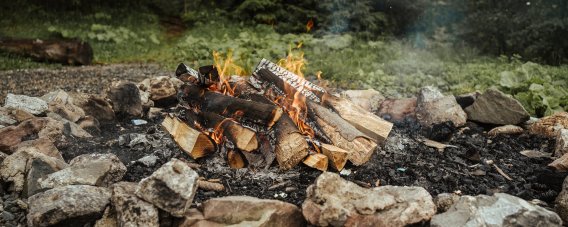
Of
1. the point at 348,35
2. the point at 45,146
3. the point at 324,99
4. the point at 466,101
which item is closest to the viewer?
the point at 45,146

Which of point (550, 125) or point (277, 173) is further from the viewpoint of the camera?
point (550, 125)

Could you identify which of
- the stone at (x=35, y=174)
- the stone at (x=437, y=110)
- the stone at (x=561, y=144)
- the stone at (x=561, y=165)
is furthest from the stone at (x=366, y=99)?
the stone at (x=35, y=174)

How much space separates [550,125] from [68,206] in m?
5.10

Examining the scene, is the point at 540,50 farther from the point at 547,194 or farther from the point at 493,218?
the point at 493,218

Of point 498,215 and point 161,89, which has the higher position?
point 498,215

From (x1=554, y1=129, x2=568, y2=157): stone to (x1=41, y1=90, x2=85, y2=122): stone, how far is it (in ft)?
16.8

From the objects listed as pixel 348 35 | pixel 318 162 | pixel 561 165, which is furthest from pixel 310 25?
pixel 561 165

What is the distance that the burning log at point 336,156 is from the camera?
408 centimetres

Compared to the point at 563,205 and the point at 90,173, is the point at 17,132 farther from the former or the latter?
the point at 563,205

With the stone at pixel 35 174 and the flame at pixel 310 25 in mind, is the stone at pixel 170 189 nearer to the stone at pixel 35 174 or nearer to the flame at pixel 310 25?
the stone at pixel 35 174

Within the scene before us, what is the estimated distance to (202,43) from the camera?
39.3 feet

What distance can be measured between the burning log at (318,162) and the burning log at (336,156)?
0.06 metres

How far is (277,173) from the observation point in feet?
13.5

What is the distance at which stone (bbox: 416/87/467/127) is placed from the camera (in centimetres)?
553
